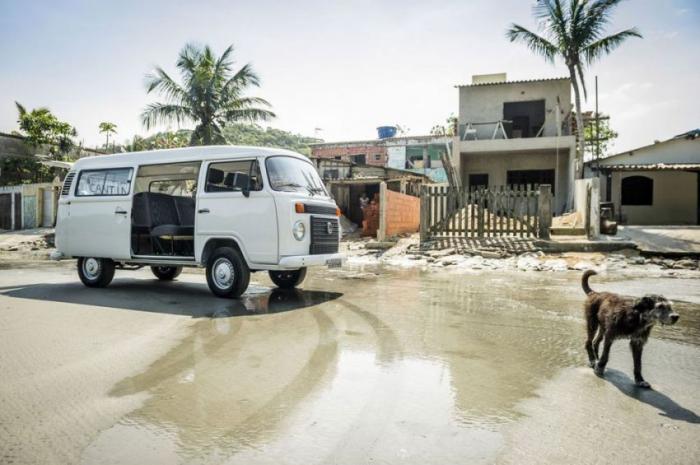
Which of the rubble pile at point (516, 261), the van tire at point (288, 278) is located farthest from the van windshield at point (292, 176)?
the rubble pile at point (516, 261)

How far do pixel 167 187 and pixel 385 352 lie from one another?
21.5 ft

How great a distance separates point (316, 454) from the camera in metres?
2.39

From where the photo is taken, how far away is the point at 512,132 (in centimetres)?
2372

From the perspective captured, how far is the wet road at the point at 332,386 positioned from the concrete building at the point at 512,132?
55.7 feet

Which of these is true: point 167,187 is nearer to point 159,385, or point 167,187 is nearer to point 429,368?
point 159,385

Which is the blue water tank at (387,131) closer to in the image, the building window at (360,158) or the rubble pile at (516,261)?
the building window at (360,158)

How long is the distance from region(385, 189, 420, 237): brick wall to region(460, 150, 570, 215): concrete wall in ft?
16.6

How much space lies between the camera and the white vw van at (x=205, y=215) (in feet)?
21.6

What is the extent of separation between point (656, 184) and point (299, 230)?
22.1 m

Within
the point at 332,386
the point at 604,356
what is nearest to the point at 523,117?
the point at 604,356

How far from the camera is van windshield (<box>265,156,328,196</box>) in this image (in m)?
6.73

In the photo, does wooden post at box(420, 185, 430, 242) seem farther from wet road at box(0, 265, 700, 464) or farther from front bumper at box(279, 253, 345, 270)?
wet road at box(0, 265, 700, 464)

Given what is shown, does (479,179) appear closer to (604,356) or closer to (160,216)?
(160,216)

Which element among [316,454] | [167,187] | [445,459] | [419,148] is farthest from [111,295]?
[419,148]
